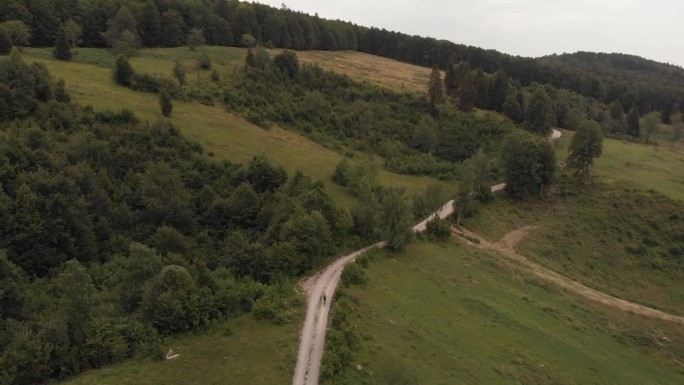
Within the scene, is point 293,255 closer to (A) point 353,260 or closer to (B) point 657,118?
(A) point 353,260

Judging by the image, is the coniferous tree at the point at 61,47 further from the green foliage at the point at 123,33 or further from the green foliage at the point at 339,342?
the green foliage at the point at 339,342

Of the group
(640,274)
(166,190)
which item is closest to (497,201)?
(640,274)

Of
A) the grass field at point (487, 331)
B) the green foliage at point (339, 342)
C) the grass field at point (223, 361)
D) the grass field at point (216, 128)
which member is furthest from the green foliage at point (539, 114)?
the grass field at point (223, 361)

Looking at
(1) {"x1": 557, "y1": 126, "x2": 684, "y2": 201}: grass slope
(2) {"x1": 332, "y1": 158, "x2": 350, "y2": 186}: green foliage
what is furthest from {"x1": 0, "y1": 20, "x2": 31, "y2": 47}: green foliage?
(1) {"x1": 557, "y1": 126, "x2": 684, "y2": 201}: grass slope

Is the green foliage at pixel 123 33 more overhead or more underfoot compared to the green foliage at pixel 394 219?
more overhead

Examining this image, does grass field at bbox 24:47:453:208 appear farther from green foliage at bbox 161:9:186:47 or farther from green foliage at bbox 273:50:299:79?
green foliage at bbox 161:9:186:47

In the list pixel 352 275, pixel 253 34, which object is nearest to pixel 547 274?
pixel 352 275
